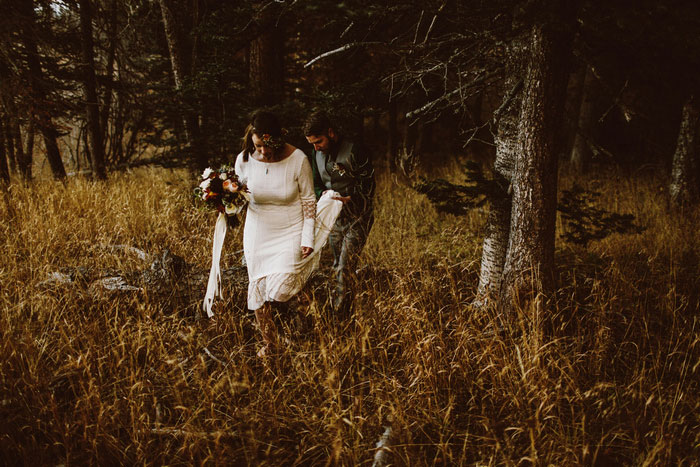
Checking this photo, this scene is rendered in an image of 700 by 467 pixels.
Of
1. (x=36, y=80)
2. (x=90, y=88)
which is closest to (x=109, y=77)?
(x=90, y=88)

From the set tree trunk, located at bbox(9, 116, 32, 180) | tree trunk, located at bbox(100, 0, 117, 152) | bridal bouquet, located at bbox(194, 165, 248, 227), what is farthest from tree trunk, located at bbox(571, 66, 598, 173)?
tree trunk, located at bbox(9, 116, 32, 180)

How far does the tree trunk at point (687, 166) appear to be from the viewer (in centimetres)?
649

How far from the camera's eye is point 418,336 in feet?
9.63

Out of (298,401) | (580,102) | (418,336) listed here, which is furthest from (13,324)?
(580,102)

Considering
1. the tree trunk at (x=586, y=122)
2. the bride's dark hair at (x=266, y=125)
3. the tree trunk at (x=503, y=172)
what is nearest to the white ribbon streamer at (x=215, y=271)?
the bride's dark hair at (x=266, y=125)

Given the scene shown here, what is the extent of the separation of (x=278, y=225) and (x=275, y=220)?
5cm

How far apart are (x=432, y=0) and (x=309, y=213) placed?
201 centimetres

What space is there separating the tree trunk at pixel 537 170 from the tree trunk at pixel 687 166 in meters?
5.21

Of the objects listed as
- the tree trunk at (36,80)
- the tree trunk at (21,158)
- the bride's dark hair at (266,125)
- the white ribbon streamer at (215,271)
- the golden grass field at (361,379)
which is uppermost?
the tree trunk at (36,80)

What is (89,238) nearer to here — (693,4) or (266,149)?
(266,149)

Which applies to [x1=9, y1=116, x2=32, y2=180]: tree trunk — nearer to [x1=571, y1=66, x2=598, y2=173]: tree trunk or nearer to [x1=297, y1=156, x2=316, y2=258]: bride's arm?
[x1=297, y1=156, x2=316, y2=258]: bride's arm

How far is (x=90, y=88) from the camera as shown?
8086mm

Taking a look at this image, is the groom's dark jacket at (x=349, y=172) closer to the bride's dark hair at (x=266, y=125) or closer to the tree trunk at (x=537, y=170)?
the bride's dark hair at (x=266, y=125)

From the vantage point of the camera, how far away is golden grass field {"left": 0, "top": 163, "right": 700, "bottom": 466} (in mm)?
2184
